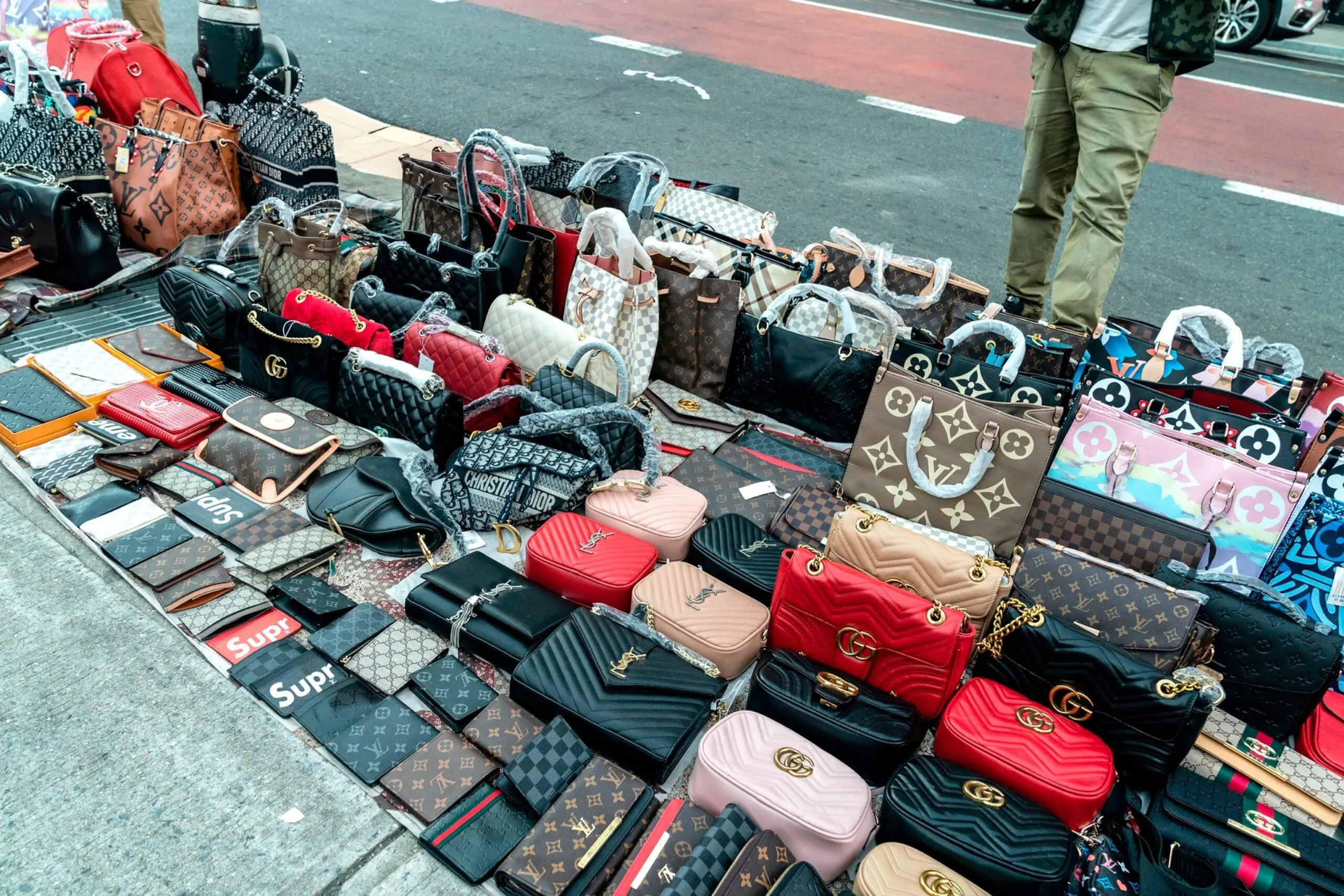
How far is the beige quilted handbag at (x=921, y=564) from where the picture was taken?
2729mm

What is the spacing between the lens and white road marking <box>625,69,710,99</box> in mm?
9750

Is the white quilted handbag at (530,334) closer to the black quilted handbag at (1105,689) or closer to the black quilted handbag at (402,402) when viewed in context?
the black quilted handbag at (402,402)

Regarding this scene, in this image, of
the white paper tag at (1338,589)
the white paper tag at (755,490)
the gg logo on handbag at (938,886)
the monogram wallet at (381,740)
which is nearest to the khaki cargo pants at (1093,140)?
the white paper tag at (1338,589)

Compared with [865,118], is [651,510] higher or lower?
lower

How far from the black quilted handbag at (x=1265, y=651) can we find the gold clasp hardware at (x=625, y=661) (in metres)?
1.70

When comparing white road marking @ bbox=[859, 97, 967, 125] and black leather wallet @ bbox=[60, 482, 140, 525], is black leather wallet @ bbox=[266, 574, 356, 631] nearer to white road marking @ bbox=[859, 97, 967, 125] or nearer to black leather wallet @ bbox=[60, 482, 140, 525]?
black leather wallet @ bbox=[60, 482, 140, 525]

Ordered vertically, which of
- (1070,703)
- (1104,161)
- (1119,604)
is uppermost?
(1104,161)

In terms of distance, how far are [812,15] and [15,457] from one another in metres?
12.6

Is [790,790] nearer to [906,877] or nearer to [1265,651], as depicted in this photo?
[906,877]

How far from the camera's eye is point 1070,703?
2682 mm

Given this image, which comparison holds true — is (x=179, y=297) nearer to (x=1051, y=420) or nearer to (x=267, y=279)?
(x=267, y=279)

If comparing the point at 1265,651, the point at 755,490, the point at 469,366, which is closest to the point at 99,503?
the point at 469,366

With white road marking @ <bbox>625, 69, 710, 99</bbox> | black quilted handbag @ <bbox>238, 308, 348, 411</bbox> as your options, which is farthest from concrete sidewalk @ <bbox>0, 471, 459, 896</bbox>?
white road marking @ <bbox>625, 69, 710, 99</bbox>

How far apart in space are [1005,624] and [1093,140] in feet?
8.99
